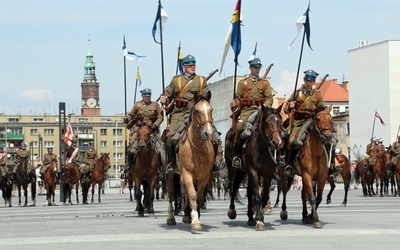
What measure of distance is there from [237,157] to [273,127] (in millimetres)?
1430

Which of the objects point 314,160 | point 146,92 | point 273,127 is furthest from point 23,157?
point 273,127

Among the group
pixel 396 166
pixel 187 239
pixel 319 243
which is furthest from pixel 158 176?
pixel 396 166

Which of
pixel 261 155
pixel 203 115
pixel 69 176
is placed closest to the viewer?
pixel 203 115

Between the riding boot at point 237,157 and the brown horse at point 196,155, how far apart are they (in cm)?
70

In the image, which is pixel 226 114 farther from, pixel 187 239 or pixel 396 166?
pixel 187 239

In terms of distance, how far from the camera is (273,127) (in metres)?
18.5

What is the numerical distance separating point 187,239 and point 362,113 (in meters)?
110

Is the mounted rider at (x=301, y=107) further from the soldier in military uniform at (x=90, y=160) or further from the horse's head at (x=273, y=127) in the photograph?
the soldier in military uniform at (x=90, y=160)

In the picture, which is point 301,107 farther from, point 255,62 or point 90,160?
point 90,160

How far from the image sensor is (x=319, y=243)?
1527 cm

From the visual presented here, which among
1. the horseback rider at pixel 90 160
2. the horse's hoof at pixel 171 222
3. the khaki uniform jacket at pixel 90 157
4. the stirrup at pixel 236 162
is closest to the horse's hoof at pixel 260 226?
the stirrup at pixel 236 162

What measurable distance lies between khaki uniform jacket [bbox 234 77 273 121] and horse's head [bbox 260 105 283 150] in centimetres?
108

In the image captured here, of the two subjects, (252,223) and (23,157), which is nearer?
(252,223)

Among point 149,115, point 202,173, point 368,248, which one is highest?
point 149,115
